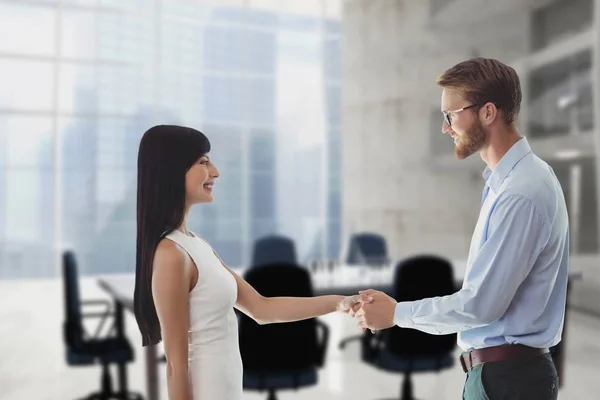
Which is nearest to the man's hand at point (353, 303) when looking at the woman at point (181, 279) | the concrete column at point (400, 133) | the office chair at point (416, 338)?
the woman at point (181, 279)

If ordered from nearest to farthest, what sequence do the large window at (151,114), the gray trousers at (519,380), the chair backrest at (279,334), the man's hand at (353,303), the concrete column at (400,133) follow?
the gray trousers at (519,380), the man's hand at (353,303), the chair backrest at (279,334), the concrete column at (400,133), the large window at (151,114)

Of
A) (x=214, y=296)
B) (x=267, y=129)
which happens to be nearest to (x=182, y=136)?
(x=214, y=296)

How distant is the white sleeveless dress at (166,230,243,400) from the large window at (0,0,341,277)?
6.82 metres

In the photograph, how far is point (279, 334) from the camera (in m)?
2.52

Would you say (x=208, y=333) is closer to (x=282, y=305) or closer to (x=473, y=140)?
(x=282, y=305)

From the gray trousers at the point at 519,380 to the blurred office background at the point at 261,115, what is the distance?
5009 millimetres

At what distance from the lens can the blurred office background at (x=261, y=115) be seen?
22.1 ft

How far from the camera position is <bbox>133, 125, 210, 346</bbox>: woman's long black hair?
1249 millimetres

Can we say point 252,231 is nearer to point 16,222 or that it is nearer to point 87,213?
point 87,213

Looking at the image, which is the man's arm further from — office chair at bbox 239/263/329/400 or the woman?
office chair at bbox 239/263/329/400

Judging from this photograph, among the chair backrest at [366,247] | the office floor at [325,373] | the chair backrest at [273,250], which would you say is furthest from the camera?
the chair backrest at [366,247]

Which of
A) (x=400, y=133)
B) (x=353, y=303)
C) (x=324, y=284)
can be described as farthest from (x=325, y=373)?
(x=400, y=133)

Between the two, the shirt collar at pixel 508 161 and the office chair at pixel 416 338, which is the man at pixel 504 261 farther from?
the office chair at pixel 416 338

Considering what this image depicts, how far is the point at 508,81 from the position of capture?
4.51 feet
